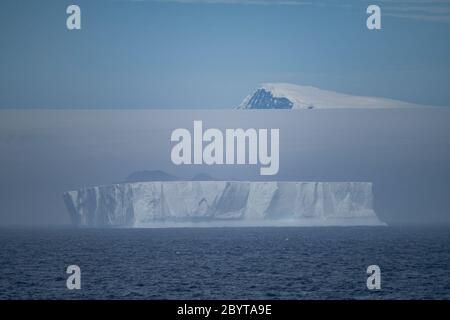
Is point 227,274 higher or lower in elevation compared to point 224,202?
lower

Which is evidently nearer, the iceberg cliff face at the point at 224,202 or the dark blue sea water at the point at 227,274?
the dark blue sea water at the point at 227,274

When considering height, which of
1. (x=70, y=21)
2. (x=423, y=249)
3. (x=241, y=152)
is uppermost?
(x=70, y=21)

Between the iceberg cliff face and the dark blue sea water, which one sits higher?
the iceberg cliff face

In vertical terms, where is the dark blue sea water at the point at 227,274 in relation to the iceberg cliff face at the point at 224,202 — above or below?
below

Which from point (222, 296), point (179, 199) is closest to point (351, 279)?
point (222, 296)

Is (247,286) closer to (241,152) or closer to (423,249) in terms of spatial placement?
(241,152)

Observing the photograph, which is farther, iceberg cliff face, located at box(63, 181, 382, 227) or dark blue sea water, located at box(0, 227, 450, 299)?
iceberg cliff face, located at box(63, 181, 382, 227)

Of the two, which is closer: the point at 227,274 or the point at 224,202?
the point at 227,274
